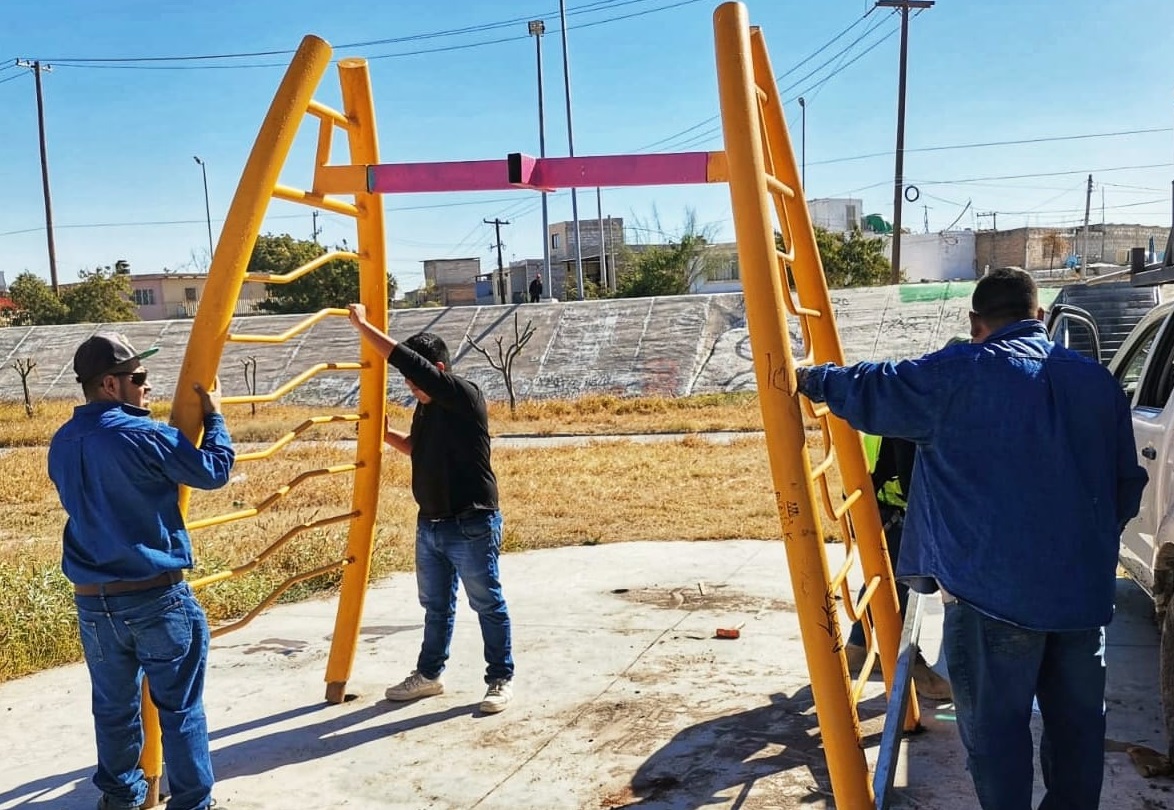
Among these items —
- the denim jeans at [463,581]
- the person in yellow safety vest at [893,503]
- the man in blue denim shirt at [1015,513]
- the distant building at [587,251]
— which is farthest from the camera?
the distant building at [587,251]

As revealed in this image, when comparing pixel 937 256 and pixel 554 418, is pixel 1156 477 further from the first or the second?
pixel 937 256

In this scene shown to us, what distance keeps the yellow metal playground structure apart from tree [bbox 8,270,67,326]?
50.9 meters

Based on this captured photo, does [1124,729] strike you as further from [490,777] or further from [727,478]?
[727,478]

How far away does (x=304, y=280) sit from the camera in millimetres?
52469

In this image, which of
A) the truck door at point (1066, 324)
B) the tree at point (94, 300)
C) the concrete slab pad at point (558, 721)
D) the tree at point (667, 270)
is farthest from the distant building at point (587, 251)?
the concrete slab pad at point (558, 721)

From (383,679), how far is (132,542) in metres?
2.22

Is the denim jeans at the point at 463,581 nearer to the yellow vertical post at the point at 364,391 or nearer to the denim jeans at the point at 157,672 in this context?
the yellow vertical post at the point at 364,391

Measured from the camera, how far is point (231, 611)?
6.71 m

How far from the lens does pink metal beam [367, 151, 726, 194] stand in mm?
3951

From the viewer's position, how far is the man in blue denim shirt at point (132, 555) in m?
3.43

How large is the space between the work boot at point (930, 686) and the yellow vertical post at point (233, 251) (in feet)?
10.7

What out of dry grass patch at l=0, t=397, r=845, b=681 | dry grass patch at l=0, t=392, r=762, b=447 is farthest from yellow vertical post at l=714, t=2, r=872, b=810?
dry grass patch at l=0, t=392, r=762, b=447

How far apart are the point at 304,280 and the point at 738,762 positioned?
51.2 metres

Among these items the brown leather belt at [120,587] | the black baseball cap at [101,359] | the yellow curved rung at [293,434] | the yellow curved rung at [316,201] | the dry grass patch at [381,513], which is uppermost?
the yellow curved rung at [316,201]
